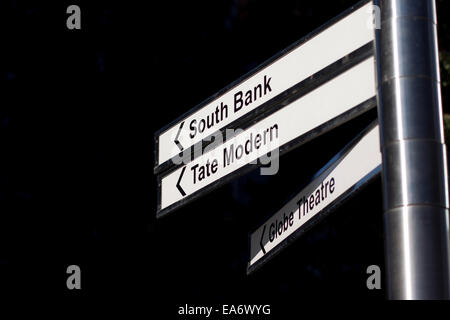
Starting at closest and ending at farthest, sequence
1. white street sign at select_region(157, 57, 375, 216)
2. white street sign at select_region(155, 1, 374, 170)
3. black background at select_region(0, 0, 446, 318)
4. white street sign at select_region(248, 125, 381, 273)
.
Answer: white street sign at select_region(157, 57, 375, 216) < white street sign at select_region(155, 1, 374, 170) < white street sign at select_region(248, 125, 381, 273) < black background at select_region(0, 0, 446, 318)

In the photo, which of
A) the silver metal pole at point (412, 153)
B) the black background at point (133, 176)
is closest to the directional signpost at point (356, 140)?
the silver metal pole at point (412, 153)

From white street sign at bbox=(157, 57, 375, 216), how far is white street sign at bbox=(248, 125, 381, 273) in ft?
1.21

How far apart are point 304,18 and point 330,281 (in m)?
3.61

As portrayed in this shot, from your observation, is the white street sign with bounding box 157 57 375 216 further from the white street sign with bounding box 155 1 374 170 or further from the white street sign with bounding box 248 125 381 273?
the white street sign with bounding box 248 125 381 273

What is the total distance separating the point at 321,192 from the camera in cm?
365

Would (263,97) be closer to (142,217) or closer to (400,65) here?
(400,65)

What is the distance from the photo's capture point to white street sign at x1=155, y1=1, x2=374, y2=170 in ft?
9.82

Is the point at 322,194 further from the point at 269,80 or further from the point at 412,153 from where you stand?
the point at 412,153

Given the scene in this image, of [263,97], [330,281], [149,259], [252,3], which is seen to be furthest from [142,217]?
[263,97]

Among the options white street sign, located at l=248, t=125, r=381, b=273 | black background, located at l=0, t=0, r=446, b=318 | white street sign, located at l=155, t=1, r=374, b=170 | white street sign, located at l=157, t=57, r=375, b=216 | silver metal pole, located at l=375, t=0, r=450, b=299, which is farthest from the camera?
black background, located at l=0, t=0, r=446, b=318

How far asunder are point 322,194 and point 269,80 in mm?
643

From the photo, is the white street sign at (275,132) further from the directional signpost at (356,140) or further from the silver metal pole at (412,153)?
the silver metal pole at (412,153)

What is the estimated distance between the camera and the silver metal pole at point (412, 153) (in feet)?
7.95

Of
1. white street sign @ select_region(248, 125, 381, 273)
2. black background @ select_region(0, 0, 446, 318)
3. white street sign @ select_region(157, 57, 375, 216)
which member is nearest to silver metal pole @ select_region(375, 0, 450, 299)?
white street sign @ select_region(157, 57, 375, 216)
